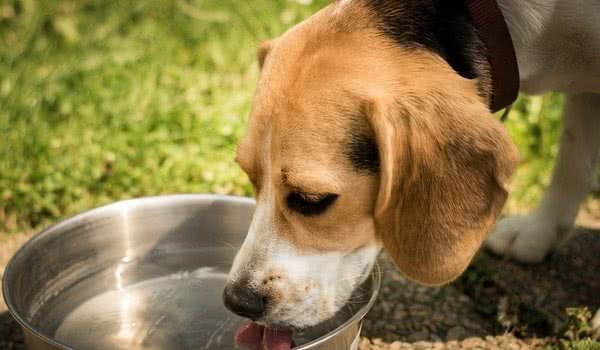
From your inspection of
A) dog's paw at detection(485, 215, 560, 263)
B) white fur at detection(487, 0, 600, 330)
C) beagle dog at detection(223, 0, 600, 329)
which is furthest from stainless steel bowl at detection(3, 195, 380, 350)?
dog's paw at detection(485, 215, 560, 263)

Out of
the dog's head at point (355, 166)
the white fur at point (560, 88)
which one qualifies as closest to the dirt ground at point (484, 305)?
the white fur at point (560, 88)

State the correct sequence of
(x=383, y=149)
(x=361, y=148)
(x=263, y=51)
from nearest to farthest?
(x=383, y=149) → (x=361, y=148) → (x=263, y=51)

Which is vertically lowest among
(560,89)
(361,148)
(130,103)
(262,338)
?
(130,103)

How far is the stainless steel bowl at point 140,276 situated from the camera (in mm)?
3377

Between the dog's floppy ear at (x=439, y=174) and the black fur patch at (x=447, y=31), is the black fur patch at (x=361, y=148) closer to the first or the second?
the dog's floppy ear at (x=439, y=174)

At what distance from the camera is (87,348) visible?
3338mm

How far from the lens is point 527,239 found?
4.13 metres

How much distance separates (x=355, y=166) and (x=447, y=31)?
0.64 metres

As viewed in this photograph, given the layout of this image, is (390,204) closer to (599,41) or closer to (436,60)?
(436,60)

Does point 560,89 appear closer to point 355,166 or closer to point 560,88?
point 560,88

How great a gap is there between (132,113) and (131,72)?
66 centimetres

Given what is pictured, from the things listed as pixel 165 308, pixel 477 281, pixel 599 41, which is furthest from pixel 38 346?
pixel 599 41

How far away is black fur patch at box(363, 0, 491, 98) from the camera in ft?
9.73

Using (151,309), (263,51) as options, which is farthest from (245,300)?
(263,51)
